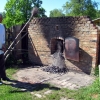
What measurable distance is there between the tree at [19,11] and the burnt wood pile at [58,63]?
21.1m

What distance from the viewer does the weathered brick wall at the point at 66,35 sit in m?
7.07

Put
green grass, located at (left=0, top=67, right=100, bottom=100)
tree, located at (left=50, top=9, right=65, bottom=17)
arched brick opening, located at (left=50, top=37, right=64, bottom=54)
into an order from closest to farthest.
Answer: green grass, located at (left=0, top=67, right=100, bottom=100) < arched brick opening, located at (left=50, top=37, right=64, bottom=54) < tree, located at (left=50, top=9, right=65, bottom=17)

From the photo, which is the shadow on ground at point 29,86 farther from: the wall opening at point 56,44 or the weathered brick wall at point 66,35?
the wall opening at point 56,44

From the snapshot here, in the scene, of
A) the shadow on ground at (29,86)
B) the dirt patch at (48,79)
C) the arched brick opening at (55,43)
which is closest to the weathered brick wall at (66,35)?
the arched brick opening at (55,43)

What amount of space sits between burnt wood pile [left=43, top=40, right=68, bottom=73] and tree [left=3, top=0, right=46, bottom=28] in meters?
21.1

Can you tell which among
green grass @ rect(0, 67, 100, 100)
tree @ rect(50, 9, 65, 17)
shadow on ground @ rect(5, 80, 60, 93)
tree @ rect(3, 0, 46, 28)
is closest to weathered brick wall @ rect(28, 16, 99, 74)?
green grass @ rect(0, 67, 100, 100)

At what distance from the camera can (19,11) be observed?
29203mm

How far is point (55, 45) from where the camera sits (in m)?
8.54

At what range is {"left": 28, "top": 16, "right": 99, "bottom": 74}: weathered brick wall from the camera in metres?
7.07

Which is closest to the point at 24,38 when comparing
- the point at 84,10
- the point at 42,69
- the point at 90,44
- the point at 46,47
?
the point at 46,47

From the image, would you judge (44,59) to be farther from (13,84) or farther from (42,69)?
(13,84)

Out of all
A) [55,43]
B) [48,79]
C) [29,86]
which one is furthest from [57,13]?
[29,86]

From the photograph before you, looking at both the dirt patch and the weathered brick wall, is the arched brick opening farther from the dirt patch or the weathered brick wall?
the dirt patch

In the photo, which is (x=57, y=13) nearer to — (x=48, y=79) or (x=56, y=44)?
(x=56, y=44)
